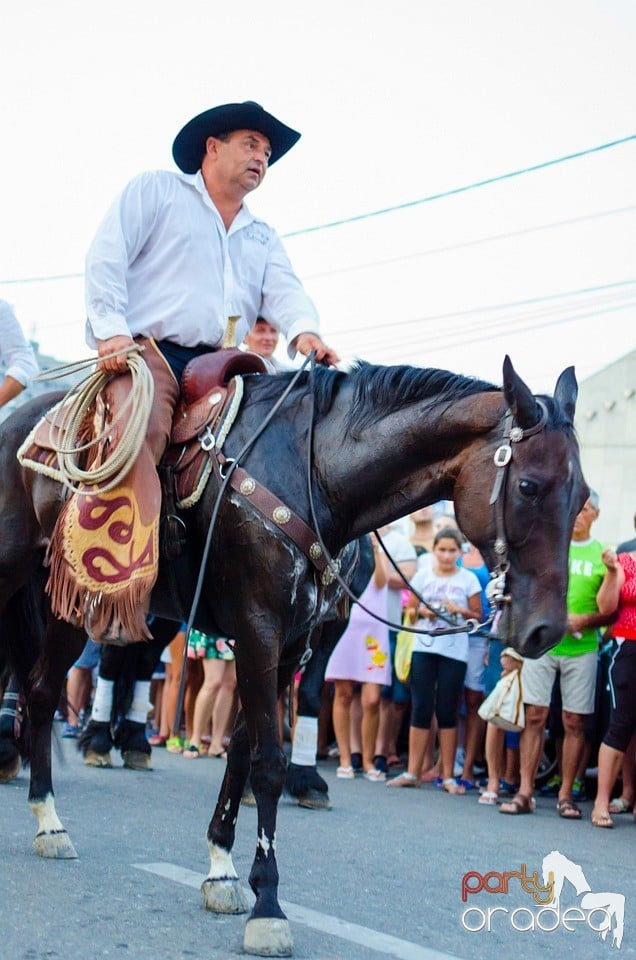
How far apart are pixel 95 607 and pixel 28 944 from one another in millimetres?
1285

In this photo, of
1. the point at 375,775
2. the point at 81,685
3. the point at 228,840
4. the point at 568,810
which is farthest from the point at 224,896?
the point at 81,685

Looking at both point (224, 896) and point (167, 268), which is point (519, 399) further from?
point (224, 896)

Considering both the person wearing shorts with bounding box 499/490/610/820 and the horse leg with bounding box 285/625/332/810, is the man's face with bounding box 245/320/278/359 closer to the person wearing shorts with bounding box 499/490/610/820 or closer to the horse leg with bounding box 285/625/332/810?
the horse leg with bounding box 285/625/332/810

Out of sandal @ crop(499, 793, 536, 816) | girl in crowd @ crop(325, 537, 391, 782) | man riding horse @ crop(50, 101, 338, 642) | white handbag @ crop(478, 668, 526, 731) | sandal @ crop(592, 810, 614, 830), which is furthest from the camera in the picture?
girl in crowd @ crop(325, 537, 391, 782)

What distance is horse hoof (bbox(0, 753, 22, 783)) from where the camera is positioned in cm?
709

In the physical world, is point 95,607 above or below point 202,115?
below

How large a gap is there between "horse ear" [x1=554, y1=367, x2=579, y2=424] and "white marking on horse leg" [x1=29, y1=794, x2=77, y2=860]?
9.56ft

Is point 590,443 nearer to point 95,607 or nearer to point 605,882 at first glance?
point 605,882

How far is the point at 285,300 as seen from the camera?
525 centimetres

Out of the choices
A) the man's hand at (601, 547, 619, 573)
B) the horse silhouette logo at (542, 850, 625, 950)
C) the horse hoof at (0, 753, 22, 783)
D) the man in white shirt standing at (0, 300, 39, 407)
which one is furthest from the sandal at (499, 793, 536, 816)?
the man in white shirt standing at (0, 300, 39, 407)

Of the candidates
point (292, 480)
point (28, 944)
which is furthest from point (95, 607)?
point (28, 944)

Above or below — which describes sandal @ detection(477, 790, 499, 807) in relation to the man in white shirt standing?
below

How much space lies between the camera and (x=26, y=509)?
5395mm

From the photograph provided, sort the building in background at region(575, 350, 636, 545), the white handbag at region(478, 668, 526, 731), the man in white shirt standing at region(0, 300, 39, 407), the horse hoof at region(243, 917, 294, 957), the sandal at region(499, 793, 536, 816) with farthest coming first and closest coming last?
1. the building in background at region(575, 350, 636, 545)
2. the white handbag at region(478, 668, 526, 731)
3. the sandal at region(499, 793, 536, 816)
4. the man in white shirt standing at region(0, 300, 39, 407)
5. the horse hoof at region(243, 917, 294, 957)
